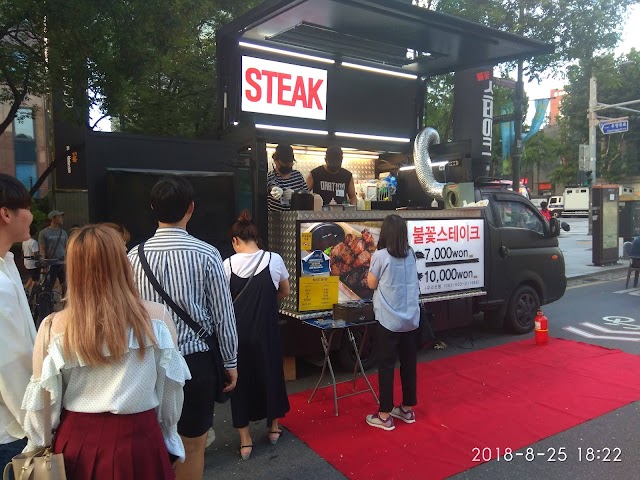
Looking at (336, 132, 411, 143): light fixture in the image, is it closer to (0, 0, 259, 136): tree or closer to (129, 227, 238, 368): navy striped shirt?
(0, 0, 259, 136): tree

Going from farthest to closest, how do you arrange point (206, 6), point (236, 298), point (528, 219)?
point (206, 6) < point (528, 219) < point (236, 298)

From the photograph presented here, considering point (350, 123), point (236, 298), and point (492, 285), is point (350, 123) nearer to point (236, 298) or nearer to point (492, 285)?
point (492, 285)

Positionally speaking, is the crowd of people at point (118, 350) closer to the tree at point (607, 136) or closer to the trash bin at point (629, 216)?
the trash bin at point (629, 216)

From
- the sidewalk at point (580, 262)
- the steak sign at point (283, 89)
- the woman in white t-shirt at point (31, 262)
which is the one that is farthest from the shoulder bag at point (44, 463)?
the sidewalk at point (580, 262)

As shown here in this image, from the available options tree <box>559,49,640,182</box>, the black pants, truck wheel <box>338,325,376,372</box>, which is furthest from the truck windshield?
tree <box>559,49,640,182</box>

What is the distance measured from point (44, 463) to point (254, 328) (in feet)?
7.20

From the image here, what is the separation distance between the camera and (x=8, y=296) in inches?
75.0

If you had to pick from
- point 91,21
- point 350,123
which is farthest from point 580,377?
point 91,21

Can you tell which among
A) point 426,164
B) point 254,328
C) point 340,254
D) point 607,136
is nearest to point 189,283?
point 254,328

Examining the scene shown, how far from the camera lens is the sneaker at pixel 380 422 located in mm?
4285

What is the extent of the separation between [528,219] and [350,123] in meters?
3.23

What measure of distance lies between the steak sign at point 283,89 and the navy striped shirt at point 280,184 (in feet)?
4.85

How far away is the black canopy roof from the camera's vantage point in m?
5.75

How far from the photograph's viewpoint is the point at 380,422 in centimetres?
431
